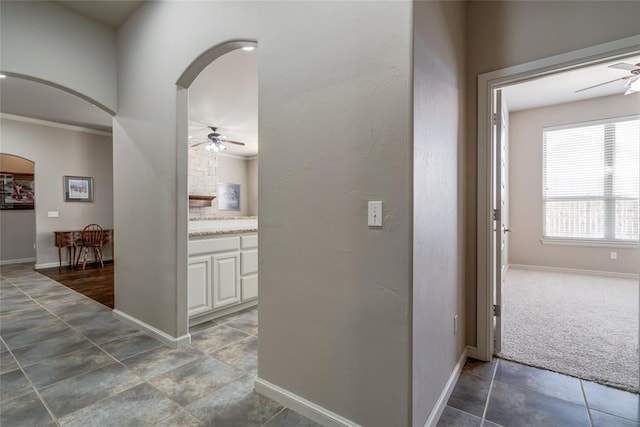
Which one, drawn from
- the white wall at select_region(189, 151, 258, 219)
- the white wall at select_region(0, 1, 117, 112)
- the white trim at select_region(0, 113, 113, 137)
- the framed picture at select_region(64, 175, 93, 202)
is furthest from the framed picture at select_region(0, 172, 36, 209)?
the white wall at select_region(0, 1, 117, 112)

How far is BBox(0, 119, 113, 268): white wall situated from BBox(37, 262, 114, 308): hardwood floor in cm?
74

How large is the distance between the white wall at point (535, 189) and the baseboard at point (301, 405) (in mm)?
5728

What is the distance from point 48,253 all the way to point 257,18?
7.01 metres

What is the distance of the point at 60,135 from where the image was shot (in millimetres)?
6348

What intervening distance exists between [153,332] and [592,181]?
274 inches

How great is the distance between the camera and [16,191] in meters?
6.68

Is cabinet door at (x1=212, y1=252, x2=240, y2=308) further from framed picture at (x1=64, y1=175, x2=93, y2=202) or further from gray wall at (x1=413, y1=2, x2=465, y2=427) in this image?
framed picture at (x1=64, y1=175, x2=93, y2=202)

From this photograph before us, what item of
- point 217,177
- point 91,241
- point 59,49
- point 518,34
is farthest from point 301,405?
point 217,177

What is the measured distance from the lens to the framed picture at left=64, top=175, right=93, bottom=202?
6.44 meters

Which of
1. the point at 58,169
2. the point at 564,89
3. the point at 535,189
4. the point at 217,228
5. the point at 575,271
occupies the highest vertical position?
the point at 564,89

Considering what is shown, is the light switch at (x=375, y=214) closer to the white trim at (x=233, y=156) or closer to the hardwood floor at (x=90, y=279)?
the hardwood floor at (x=90, y=279)

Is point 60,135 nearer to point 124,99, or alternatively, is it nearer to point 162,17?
point 124,99

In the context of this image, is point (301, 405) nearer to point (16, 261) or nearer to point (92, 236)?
point (92, 236)

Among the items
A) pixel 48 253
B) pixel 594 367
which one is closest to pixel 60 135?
pixel 48 253
